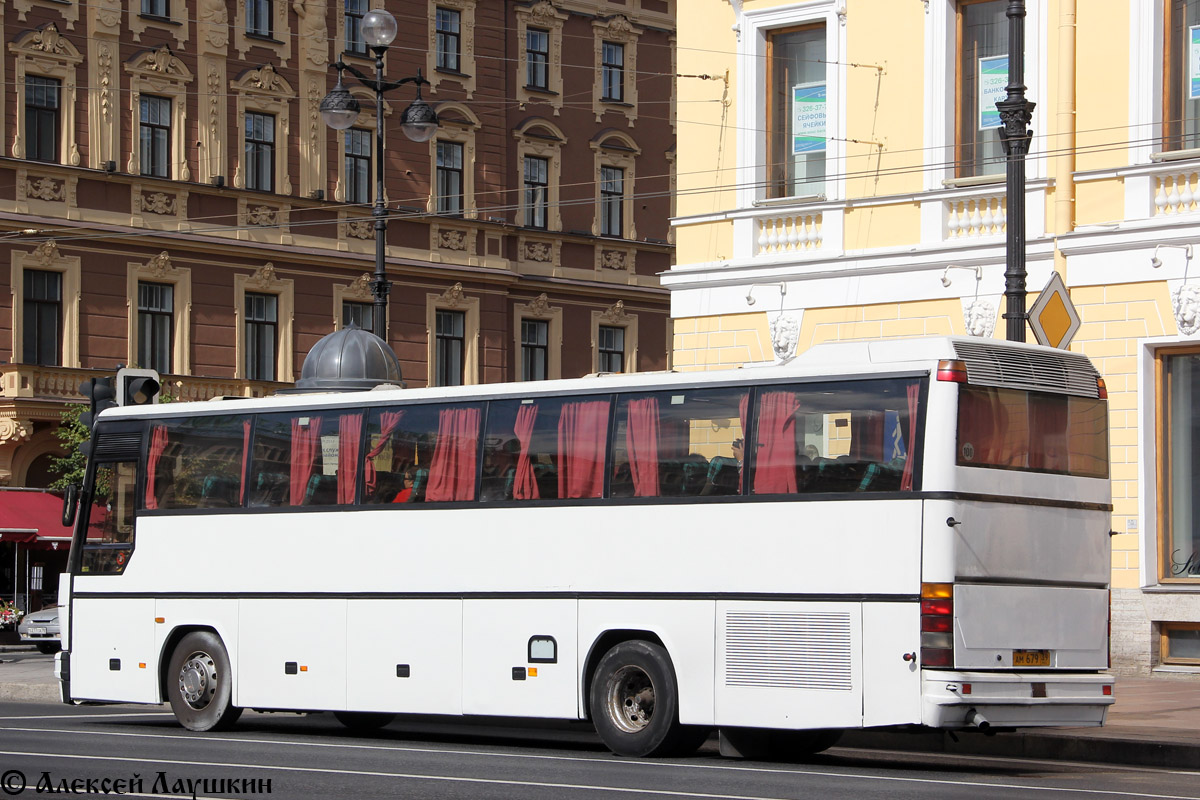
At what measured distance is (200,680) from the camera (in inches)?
765

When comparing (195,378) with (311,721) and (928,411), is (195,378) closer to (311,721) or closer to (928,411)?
(311,721)

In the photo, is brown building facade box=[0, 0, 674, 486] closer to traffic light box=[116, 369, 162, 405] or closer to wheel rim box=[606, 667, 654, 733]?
traffic light box=[116, 369, 162, 405]

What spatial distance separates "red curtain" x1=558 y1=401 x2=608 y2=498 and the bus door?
516 centimetres

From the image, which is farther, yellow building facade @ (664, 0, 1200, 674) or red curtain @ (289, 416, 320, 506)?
yellow building facade @ (664, 0, 1200, 674)

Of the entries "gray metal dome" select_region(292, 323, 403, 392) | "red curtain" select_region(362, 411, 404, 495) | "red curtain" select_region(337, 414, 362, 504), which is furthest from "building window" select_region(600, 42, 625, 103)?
"red curtain" select_region(362, 411, 404, 495)

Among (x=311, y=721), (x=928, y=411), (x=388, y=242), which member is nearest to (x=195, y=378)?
(x=388, y=242)

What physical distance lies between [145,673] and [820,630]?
7.65 metres

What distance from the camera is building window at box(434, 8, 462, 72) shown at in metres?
52.0

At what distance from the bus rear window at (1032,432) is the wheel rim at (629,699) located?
11.1 ft

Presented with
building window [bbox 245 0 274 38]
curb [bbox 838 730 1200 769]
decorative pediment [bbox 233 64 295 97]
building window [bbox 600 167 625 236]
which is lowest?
curb [bbox 838 730 1200 769]

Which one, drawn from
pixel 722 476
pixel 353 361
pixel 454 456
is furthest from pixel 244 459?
pixel 353 361

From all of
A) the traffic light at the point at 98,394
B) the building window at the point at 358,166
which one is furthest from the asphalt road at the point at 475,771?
the building window at the point at 358,166

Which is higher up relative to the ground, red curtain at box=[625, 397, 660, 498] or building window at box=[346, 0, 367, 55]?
building window at box=[346, 0, 367, 55]

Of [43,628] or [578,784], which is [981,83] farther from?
[43,628]
